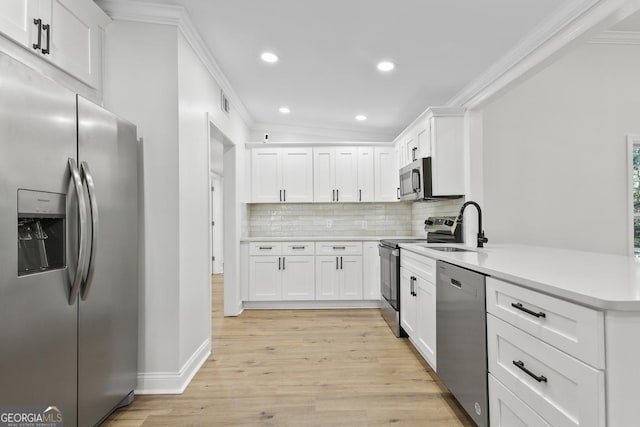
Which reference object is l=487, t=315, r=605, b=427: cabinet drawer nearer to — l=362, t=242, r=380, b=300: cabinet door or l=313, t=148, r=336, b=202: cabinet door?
l=362, t=242, r=380, b=300: cabinet door

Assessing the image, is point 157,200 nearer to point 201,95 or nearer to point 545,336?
point 201,95

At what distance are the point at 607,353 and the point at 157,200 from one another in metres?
2.44

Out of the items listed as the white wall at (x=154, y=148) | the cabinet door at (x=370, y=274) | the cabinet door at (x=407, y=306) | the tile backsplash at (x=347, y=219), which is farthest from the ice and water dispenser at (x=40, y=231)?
the tile backsplash at (x=347, y=219)

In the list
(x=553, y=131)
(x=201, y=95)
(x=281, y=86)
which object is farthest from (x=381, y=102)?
(x=201, y=95)

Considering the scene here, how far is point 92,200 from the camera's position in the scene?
173 cm

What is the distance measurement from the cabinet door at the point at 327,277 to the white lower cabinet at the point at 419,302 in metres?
1.29

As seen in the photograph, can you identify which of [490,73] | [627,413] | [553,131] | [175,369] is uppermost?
[490,73]

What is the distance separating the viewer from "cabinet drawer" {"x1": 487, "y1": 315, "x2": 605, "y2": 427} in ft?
3.47

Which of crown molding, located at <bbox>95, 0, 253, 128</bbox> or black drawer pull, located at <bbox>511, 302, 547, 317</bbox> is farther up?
crown molding, located at <bbox>95, 0, 253, 128</bbox>

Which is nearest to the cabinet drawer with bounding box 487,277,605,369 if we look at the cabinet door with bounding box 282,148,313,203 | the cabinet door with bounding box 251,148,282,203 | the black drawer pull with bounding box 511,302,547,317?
the black drawer pull with bounding box 511,302,547,317

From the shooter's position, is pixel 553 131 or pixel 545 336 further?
pixel 553 131

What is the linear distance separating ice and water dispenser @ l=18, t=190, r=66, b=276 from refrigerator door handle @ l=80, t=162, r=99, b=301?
12 cm

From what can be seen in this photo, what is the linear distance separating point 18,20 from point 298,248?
344cm

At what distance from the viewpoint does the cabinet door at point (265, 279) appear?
450cm
